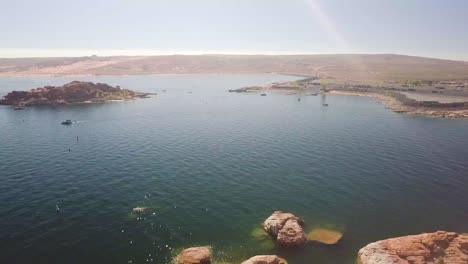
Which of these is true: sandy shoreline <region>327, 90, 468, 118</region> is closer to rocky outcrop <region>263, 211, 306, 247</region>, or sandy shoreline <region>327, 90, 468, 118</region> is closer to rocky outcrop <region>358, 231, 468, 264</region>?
rocky outcrop <region>358, 231, 468, 264</region>

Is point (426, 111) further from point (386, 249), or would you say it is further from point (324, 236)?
point (386, 249)

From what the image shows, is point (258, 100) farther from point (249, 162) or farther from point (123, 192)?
point (123, 192)

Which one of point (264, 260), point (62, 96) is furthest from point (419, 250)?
point (62, 96)

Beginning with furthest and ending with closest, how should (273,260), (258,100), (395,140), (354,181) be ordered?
(258,100) < (395,140) < (354,181) < (273,260)

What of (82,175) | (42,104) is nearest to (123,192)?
(82,175)

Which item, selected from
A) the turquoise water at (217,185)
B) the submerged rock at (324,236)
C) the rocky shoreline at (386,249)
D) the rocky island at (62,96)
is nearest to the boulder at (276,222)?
the rocky shoreline at (386,249)

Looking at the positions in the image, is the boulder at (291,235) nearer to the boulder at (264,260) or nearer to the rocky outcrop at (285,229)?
the rocky outcrop at (285,229)

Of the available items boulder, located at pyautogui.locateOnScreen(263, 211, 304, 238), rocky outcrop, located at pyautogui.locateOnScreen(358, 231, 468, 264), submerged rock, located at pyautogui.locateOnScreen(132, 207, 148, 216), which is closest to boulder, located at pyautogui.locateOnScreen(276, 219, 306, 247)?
boulder, located at pyautogui.locateOnScreen(263, 211, 304, 238)

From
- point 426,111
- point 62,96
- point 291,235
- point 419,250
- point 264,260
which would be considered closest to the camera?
point 264,260
